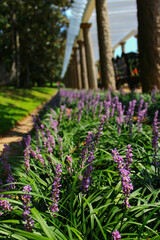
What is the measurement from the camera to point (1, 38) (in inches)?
850

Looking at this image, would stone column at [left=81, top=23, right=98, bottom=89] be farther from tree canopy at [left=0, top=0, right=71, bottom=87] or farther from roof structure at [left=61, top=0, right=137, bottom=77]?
tree canopy at [left=0, top=0, right=71, bottom=87]

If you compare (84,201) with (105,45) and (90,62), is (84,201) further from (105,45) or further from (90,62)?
(90,62)

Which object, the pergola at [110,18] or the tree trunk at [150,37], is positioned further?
the pergola at [110,18]

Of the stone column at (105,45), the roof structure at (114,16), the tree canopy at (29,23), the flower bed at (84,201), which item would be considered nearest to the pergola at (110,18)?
the roof structure at (114,16)

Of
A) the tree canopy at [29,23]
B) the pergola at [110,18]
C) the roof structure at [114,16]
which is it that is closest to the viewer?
the pergola at [110,18]

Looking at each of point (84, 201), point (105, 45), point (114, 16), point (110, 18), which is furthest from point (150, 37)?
point (110, 18)

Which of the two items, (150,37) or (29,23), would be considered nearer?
(150,37)

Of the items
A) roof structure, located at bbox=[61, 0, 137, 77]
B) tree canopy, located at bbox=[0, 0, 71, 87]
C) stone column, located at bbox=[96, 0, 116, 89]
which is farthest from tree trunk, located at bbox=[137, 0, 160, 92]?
tree canopy, located at bbox=[0, 0, 71, 87]

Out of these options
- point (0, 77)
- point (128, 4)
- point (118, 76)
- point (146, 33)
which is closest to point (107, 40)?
point (118, 76)

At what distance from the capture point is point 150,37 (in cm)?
494

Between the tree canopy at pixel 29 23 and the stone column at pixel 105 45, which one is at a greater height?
the tree canopy at pixel 29 23

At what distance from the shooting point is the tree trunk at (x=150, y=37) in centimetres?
492

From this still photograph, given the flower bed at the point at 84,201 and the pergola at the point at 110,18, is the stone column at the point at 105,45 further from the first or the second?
the flower bed at the point at 84,201

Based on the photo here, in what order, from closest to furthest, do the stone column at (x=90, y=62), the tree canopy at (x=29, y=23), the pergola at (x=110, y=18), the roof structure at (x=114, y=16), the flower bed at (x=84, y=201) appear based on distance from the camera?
the flower bed at (x=84, y=201)
the stone column at (x=90, y=62)
the pergola at (x=110, y=18)
the roof structure at (x=114, y=16)
the tree canopy at (x=29, y=23)
